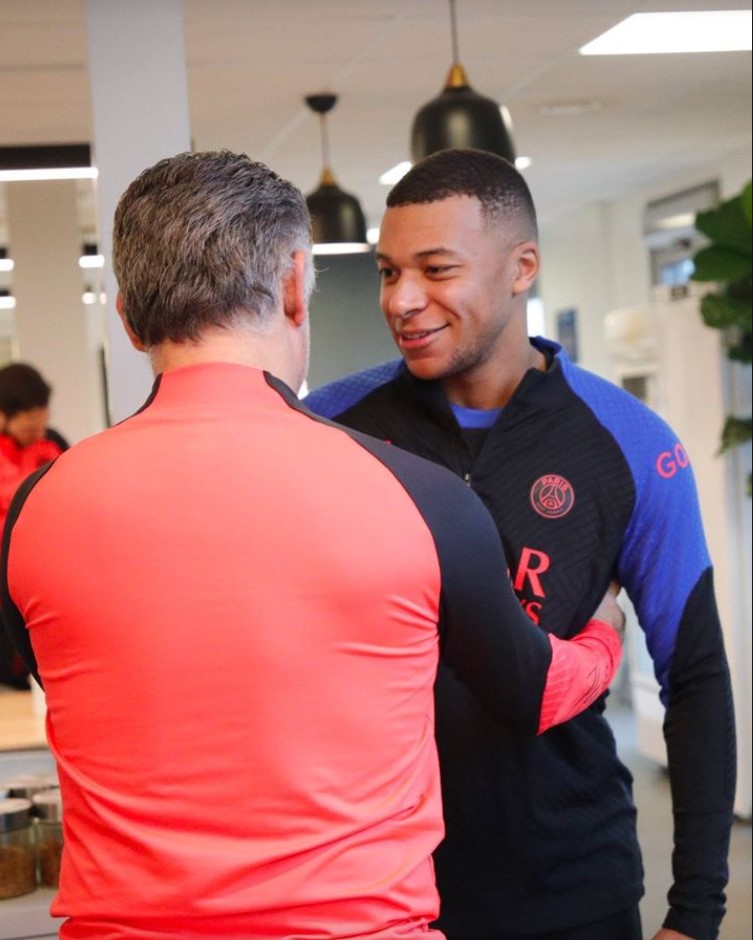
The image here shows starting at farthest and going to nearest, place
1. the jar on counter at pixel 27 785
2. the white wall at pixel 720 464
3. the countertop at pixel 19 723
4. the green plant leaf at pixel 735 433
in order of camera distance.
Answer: the white wall at pixel 720 464 < the green plant leaf at pixel 735 433 < the countertop at pixel 19 723 < the jar on counter at pixel 27 785

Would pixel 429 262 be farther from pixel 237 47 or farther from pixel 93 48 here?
pixel 237 47

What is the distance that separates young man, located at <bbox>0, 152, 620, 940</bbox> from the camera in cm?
119

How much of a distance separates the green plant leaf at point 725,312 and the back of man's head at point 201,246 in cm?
415

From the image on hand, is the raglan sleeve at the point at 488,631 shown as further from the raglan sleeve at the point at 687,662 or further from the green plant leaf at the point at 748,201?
the green plant leaf at the point at 748,201

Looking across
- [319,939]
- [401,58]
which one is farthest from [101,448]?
[401,58]

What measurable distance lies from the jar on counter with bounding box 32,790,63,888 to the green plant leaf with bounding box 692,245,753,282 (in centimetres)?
353

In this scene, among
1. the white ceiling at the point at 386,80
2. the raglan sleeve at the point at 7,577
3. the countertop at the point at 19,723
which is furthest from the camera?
the white ceiling at the point at 386,80

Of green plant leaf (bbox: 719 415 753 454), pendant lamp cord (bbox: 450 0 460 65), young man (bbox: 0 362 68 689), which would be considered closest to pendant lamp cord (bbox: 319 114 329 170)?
pendant lamp cord (bbox: 450 0 460 65)

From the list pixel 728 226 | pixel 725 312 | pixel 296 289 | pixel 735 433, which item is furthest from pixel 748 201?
pixel 296 289

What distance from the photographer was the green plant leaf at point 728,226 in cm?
512

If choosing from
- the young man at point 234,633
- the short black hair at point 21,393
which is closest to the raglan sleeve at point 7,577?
the young man at point 234,633

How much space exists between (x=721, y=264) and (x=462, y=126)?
5.93 ft

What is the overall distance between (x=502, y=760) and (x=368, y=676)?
26.0 inches

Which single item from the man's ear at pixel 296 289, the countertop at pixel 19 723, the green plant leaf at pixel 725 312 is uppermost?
the green plant leaf at pixel 725 312
